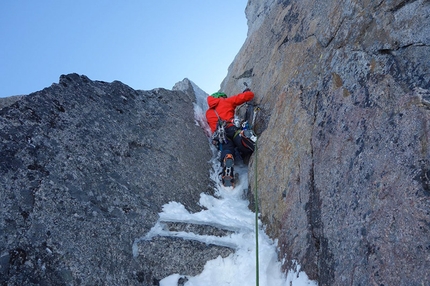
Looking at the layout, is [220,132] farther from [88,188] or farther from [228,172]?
[88,188]

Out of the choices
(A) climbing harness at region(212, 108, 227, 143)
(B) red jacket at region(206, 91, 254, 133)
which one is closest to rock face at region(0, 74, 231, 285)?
(A) climbing harness at region(212, 108, 227, 143)

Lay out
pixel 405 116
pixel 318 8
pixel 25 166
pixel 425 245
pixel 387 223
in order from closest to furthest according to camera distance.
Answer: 1. pixel 425 245
2. pixel 387 223
3. pixel 405 116
4. pixel 25 166
5. pixel 318 8

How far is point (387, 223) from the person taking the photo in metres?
3.54

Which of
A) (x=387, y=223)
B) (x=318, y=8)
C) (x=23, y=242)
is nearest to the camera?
(x=387, y=223)

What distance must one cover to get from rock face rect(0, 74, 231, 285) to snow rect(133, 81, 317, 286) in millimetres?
151

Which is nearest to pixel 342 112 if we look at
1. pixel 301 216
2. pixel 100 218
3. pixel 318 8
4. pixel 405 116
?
pixel 405 116

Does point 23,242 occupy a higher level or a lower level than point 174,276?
higher

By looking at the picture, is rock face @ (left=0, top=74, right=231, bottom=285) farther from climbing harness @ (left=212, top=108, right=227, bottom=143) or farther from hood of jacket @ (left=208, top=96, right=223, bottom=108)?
hood of jacket @ (left=208, top=96, right=223, bottom=108)

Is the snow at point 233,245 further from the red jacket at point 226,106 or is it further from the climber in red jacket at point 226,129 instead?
the red jacket at point 226,106

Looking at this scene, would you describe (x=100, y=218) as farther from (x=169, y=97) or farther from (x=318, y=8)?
(x=318, y=8)

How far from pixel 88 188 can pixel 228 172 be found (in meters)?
3.34

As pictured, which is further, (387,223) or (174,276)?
(174,276)

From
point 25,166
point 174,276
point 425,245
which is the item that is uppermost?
point 25,166

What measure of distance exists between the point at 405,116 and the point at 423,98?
0.86 ft
